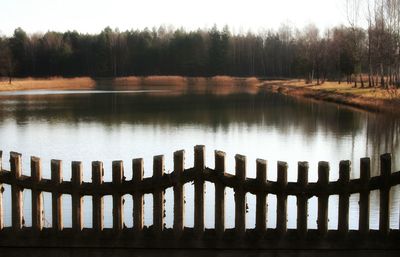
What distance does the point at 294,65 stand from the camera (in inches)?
3236

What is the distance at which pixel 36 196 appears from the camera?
471 cm

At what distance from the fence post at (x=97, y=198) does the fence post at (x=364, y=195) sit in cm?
197

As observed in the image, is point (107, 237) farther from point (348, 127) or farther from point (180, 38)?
point (180, 38)

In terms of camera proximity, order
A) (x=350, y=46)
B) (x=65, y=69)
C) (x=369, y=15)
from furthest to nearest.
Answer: (x=65, y=69), (x=350, y=46), (x=369, y=15)

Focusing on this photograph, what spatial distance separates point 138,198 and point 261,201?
0.94m

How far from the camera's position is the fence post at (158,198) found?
4633 mm

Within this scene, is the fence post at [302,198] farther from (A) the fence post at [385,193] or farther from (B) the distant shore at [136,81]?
(B) the distant shore at [136,81]

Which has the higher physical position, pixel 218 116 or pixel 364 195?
pixel 364 195

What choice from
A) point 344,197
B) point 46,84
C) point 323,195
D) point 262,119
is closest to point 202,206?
point 323,195

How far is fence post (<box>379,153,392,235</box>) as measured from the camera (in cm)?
460

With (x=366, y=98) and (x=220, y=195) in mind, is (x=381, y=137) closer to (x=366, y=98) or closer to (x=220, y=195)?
(x=366, y=98)

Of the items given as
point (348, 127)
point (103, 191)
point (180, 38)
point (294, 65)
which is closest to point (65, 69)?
A: point (180, 38)

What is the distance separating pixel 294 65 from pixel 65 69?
146 feet

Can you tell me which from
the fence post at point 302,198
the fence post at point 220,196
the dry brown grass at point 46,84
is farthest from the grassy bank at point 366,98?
the dry brown grass at point 46,84
